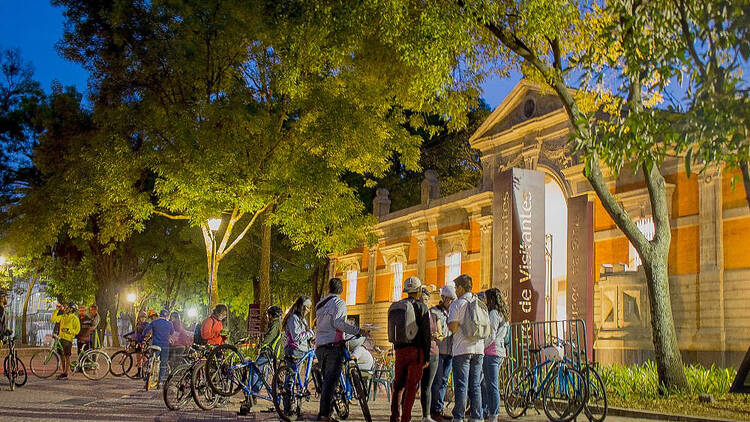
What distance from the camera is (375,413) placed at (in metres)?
12.2

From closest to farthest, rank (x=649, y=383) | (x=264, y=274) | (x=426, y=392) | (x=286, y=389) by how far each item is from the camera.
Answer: (x=426, y=392) < (x=286, y=389) < (x=649, y=383) < (x=264, y=274)

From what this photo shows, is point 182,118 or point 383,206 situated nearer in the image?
point 182,118

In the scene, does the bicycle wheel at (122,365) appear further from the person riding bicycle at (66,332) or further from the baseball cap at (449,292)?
the baseball cap at (449,292)

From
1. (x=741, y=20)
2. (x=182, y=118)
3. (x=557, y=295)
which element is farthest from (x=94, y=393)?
(x=557, y=295)

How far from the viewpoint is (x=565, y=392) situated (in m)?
10.4

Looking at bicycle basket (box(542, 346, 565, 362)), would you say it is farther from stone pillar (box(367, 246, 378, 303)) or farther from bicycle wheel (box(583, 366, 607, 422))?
stone pillar (box(367, 246, 378, 303))

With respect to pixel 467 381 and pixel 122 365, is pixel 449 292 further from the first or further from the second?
pixel 122 365

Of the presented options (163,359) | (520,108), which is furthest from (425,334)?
(520,108)

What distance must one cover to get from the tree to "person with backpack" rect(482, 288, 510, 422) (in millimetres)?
8224

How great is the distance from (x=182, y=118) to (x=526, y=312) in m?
10.4

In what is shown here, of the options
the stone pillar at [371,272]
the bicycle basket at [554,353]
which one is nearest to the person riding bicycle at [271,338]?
the bicycle basket at [554,353]

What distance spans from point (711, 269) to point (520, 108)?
968 cm

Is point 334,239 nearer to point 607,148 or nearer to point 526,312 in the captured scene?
point 526,312

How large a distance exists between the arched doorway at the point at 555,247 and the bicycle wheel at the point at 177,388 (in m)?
16.3
